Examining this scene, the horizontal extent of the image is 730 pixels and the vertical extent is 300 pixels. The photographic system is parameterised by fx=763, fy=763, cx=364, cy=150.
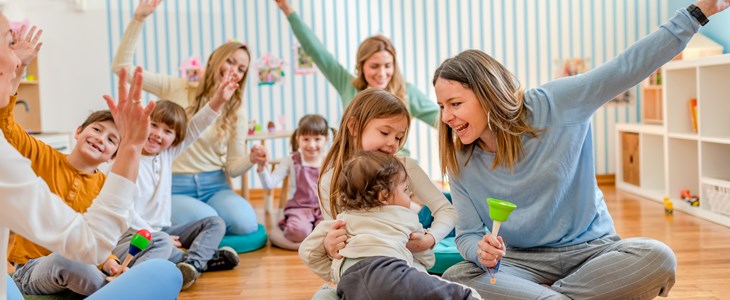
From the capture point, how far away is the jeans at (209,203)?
12.1 ft

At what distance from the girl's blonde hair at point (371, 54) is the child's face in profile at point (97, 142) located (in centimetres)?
144

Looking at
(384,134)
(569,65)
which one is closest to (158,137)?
(384,134)

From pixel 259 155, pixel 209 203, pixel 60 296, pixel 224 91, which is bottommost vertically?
pixel 60 296

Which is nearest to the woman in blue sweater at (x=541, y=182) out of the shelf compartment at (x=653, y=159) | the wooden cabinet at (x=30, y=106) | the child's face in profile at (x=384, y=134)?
the child's face in profile at (x=384, y=134)

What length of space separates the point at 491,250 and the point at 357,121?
0.63 m

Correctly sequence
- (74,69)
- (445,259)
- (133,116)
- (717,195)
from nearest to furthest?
(133,116) < (445,259) < (717,195) < (74,69)

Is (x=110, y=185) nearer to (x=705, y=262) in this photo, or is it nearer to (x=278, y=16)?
(x=705, y=262)

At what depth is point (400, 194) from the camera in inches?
82.0

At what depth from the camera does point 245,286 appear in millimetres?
3023

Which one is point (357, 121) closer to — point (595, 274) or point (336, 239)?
point (336, 239)

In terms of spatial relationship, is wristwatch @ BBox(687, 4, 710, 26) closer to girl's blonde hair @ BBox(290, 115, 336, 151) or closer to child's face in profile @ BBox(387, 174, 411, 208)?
child's face in profile @ BBox(387, 174, 411, 208)

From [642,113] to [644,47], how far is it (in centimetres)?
419

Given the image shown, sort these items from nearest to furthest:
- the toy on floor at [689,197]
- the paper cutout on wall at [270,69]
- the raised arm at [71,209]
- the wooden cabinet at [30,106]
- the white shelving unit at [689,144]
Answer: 1. the raised arm at [71,209]
2. the white shelving unit at [689,144]
3. the toy on floor at [689,197]
4. the wooden cabinet at [30,106]
5. the paper cutout on wall at [270,69]

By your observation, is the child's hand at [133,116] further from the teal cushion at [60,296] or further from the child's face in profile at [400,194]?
the teal cushion at [60,296]
